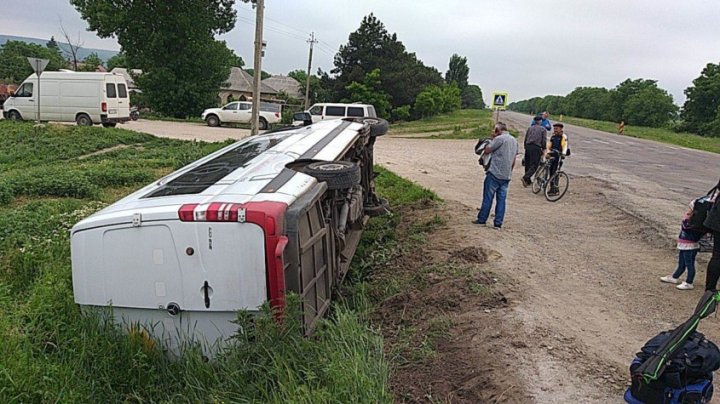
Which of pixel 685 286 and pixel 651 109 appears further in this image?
pixel 651 109

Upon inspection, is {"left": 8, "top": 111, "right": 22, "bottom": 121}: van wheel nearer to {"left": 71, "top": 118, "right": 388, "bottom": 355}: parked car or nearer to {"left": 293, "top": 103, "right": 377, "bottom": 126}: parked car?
{"left": 293, "top": 103, "right": 377, "bottom": 126}: parked car

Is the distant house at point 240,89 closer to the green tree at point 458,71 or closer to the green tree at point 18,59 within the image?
the green tree at point 18,59

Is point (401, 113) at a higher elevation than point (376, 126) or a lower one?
lower

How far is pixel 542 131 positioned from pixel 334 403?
36.5 ft

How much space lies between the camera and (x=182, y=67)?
3897cm

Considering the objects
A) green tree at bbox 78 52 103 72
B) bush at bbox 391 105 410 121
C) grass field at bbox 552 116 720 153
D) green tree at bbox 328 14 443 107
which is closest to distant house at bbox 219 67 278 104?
green tree at bbox 328 14 443 107

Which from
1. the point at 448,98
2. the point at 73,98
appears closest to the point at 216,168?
the point at 73,98

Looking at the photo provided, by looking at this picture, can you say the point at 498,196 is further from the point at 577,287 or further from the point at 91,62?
the point at 91,62

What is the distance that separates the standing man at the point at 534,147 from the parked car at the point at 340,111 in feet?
39.8

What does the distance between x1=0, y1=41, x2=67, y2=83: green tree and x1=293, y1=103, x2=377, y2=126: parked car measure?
204ft

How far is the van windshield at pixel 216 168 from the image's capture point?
15.1ft

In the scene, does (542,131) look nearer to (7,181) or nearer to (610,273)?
(610,273)

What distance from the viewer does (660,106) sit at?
7688 cm

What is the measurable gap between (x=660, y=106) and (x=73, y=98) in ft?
245
